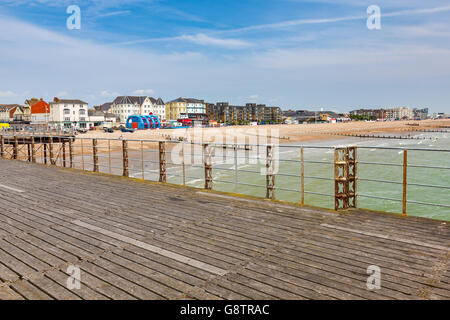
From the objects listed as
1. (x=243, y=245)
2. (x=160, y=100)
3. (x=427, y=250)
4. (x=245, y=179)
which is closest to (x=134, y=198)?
(x=243, y=245)

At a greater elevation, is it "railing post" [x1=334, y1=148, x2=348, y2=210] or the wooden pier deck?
"railing post" [x1=334, y1=148, x2=348, y2=210]

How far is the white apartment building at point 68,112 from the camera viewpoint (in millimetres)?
108806

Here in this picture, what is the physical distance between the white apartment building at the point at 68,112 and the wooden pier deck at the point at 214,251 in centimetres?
10867

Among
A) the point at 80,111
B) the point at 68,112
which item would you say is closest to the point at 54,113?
the point at 68,112

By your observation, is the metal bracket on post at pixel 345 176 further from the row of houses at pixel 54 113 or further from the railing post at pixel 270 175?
the row of houses at pixel 54 113

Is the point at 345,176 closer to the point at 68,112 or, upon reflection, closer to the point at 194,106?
the point at 68,112

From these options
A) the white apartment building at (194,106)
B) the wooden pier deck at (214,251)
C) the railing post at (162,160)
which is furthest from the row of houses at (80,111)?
the wooden pier deck at (214,251)

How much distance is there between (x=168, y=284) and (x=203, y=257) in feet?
3.06

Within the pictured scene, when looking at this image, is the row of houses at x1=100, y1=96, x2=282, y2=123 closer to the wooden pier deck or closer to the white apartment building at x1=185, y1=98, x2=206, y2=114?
the white apartment building at x1=185, y1=98, x2=206, y2=114

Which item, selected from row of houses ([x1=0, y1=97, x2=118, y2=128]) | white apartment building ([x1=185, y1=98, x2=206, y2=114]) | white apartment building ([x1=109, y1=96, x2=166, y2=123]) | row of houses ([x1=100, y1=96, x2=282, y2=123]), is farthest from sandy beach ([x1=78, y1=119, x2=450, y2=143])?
white apartment building ([x1=185, y1=98, x2=206, y2=114])

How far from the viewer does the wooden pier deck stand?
14.0ft

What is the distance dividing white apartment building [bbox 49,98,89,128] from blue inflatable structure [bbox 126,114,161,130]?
80.6 feet

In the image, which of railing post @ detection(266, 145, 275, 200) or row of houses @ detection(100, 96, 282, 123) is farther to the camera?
row of houses @ detection(100, 96, 282, 123)
